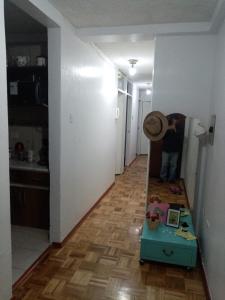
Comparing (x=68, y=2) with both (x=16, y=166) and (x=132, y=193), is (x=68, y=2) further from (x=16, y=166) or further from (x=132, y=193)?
(x=132, y=193)

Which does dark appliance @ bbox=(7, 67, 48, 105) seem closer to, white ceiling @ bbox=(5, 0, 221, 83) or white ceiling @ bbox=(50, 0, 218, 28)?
white ceiling @ bbox=(5, 0, 221, 83)

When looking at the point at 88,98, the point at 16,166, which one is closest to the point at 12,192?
the point at 16,166

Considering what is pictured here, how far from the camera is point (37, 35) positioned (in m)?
2.88

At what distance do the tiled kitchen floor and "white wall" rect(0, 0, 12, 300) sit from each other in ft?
1.00

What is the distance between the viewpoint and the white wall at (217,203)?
1.67 m

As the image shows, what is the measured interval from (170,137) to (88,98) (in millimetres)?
1254

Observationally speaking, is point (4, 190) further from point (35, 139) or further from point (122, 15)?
point (122, 15)

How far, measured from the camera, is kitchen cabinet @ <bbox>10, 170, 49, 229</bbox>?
8.79 ft

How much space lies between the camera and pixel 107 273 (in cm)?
218

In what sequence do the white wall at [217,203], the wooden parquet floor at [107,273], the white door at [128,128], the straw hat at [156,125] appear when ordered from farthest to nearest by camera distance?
the white door at [128,128], the straw hat at [156,125], the wooden parquet floor at [107,273], the white wall at [217,203]

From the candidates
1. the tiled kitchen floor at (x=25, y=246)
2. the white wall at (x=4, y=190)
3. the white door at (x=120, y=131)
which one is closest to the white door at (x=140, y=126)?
the white door at (x=120, y=131)

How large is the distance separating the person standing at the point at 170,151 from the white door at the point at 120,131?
293 cm

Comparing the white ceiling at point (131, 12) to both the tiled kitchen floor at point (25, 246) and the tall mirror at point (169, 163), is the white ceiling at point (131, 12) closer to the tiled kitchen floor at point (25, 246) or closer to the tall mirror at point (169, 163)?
the tall mirror at point (169, 163)

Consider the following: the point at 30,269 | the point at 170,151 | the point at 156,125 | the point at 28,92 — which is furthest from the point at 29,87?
the point at 30,269
